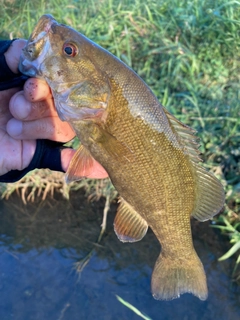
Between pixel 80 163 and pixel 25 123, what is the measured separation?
432mm

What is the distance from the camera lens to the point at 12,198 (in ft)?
16.5

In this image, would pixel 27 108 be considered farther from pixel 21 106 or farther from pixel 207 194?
pixel 207 194

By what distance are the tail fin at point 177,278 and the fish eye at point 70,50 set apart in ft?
3.90

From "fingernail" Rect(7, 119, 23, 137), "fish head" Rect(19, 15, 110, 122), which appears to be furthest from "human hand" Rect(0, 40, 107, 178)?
"fish head" Rect(19, 15, 110, 122)

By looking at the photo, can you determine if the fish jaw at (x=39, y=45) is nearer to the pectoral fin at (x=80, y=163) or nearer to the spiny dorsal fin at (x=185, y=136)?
the pectoral fin at (x=80, y=163)

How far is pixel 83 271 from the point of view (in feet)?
14.0

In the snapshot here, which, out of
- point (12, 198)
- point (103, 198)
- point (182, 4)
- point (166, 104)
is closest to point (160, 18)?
point (182, 4)

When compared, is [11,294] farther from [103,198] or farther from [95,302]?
[103,198]

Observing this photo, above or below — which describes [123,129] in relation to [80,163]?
above

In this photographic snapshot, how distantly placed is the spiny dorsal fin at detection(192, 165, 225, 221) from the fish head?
2.01ft

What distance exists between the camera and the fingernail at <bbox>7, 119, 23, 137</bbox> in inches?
88.4

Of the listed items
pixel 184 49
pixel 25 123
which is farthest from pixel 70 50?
pixel 184 49

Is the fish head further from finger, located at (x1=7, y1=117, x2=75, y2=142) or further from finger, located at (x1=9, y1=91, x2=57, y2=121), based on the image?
finger, located at (x1=7, y1=117, x2=75, y2=142)

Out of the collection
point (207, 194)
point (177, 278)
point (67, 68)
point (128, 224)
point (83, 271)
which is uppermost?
point (67, 68)
